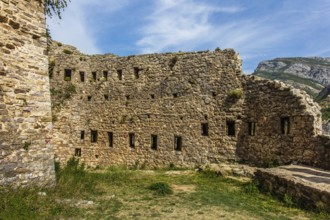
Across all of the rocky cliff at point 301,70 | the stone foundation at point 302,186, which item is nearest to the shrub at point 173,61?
the stone foundation at point 302,186

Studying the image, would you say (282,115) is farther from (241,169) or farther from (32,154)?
(32,154)

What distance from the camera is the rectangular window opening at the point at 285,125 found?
15.9 meters

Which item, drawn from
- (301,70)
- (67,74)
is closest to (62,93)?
(67,74)

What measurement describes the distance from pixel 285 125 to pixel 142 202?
9.71 meters

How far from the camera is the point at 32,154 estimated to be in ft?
32.0

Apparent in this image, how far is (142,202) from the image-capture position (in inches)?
398

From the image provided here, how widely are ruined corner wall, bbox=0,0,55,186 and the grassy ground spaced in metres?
0.83

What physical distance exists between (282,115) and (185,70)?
7240 mm

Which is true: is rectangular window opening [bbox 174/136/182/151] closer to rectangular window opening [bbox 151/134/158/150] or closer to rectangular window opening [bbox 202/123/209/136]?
rectangular window opening [bbox 151/134/158/150]

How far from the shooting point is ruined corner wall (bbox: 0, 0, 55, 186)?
8883 millimetres

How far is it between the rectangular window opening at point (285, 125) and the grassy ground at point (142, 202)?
4137mm

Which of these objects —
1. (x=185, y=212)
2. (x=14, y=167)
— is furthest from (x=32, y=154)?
(x=185, y=212)

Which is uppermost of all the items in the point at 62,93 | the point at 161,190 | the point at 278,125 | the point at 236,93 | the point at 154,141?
the point at 62,93

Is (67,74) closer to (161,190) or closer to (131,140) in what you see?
(131,140)
